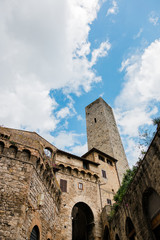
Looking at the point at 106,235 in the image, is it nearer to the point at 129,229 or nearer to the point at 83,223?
the point at 83,223

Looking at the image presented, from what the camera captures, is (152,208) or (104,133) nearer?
(152,208)

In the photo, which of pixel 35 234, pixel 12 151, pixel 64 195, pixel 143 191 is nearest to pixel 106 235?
pixel 64 195

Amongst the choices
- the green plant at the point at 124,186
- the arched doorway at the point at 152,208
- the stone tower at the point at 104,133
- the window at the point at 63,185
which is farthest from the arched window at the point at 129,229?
the stone tower at the point at 104,133

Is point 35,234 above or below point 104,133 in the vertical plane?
below

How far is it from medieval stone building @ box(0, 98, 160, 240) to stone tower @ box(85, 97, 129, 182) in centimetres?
540

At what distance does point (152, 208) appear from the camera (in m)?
8.20

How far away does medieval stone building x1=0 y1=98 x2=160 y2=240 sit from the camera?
780 cm

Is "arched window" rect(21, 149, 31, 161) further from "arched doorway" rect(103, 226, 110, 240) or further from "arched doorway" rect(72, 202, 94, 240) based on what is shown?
"arched doorway" rect(103, 226, 110, 240)

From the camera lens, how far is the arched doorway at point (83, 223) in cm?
1752

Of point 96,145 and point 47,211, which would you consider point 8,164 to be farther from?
point 96,145

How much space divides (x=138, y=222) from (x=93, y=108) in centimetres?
2748

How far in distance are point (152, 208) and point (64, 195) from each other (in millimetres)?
10307

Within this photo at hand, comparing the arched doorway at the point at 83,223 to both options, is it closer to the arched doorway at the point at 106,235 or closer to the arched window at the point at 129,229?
the arched doorway at the point at 106,235

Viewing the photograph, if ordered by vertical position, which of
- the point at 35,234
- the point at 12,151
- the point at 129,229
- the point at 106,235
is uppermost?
the point at 12,151
